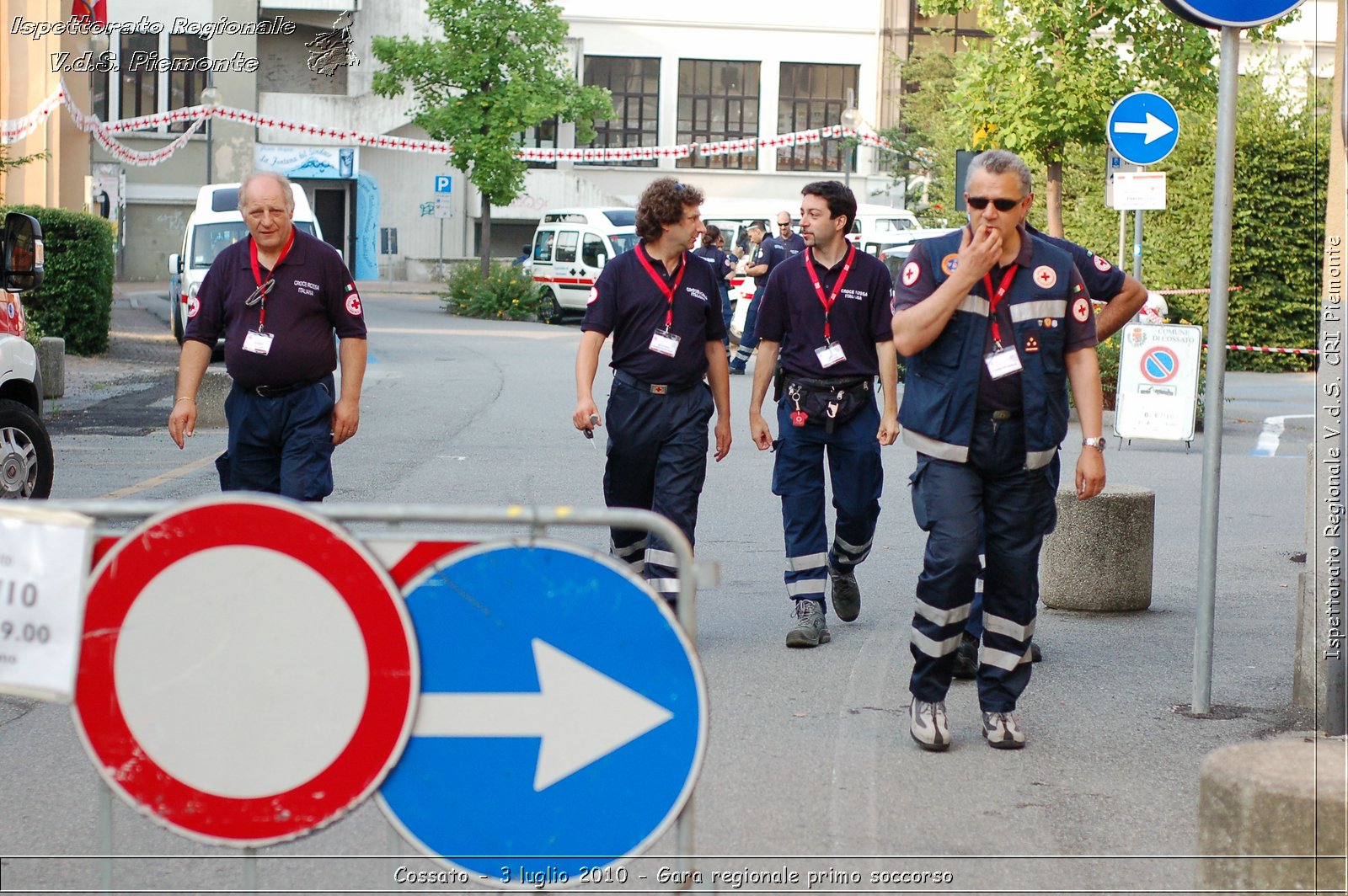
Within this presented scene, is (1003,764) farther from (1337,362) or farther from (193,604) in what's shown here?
(193,604)

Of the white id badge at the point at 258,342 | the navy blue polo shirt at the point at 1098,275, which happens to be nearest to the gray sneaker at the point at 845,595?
the navy blue polo shirt at the point at 1098,275

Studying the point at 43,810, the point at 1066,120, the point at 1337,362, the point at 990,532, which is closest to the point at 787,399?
the point at 990,532

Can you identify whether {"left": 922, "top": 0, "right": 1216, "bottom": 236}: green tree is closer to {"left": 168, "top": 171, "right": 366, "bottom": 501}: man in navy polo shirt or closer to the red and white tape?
the red and white tape

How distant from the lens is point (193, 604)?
3.40 metres

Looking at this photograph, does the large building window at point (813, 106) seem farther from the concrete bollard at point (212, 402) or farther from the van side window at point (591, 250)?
the concrete bollard at point (212, 402)

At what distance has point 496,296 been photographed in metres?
→ 39.0

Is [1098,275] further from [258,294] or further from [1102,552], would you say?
[258,294]

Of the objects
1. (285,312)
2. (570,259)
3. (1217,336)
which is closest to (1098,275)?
(1217,336)

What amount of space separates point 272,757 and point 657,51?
57190 mm

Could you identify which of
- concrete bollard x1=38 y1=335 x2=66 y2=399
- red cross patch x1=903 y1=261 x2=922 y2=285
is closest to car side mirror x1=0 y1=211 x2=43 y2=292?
red cross patch x1=903 y1=261 x2=922 y2=285

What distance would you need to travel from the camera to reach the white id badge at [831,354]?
287 inches

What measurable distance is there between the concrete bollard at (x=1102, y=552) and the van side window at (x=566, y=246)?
31270 mm

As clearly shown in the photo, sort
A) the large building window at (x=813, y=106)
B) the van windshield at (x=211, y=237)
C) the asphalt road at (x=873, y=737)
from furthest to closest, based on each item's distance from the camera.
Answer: the large building window at (x=813, y=106) → the van windshield at (x=211, y=237) → the asphalt road at (x=873, y=737)

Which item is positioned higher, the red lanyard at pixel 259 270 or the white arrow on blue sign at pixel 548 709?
the red lanyard at pixel 259 270
